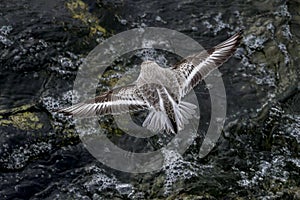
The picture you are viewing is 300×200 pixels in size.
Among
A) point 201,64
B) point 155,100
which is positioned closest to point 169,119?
point 155,100

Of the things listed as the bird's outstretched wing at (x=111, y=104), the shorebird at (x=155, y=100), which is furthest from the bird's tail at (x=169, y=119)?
the bird's outstretched wing at (x=111, y=104)

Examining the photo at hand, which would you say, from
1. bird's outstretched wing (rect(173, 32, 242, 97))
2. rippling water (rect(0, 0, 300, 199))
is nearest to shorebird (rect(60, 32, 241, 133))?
bird's outstretched wing (rect(173, 32, 242, 97))

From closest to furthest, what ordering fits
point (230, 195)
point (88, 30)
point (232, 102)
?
point (230, 195) < point (232, 102) < point (88, 30)

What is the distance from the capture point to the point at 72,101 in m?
5.52

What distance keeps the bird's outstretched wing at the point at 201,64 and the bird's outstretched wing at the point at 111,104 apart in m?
0.45

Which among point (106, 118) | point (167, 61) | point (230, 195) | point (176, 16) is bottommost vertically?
point (230, 195)

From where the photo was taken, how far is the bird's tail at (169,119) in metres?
4.85

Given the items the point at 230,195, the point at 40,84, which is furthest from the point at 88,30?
the point at 230,195

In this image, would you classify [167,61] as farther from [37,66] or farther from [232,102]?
[37,66]

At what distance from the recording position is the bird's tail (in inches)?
191

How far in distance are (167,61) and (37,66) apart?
1431 mm

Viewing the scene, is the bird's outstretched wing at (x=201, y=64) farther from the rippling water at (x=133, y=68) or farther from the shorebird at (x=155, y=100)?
the rippling water at (x=133, y=68)

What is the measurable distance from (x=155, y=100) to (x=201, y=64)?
2.31ft

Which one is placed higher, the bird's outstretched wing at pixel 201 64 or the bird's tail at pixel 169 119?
the bird's outstretched wing at pixel 201 64
